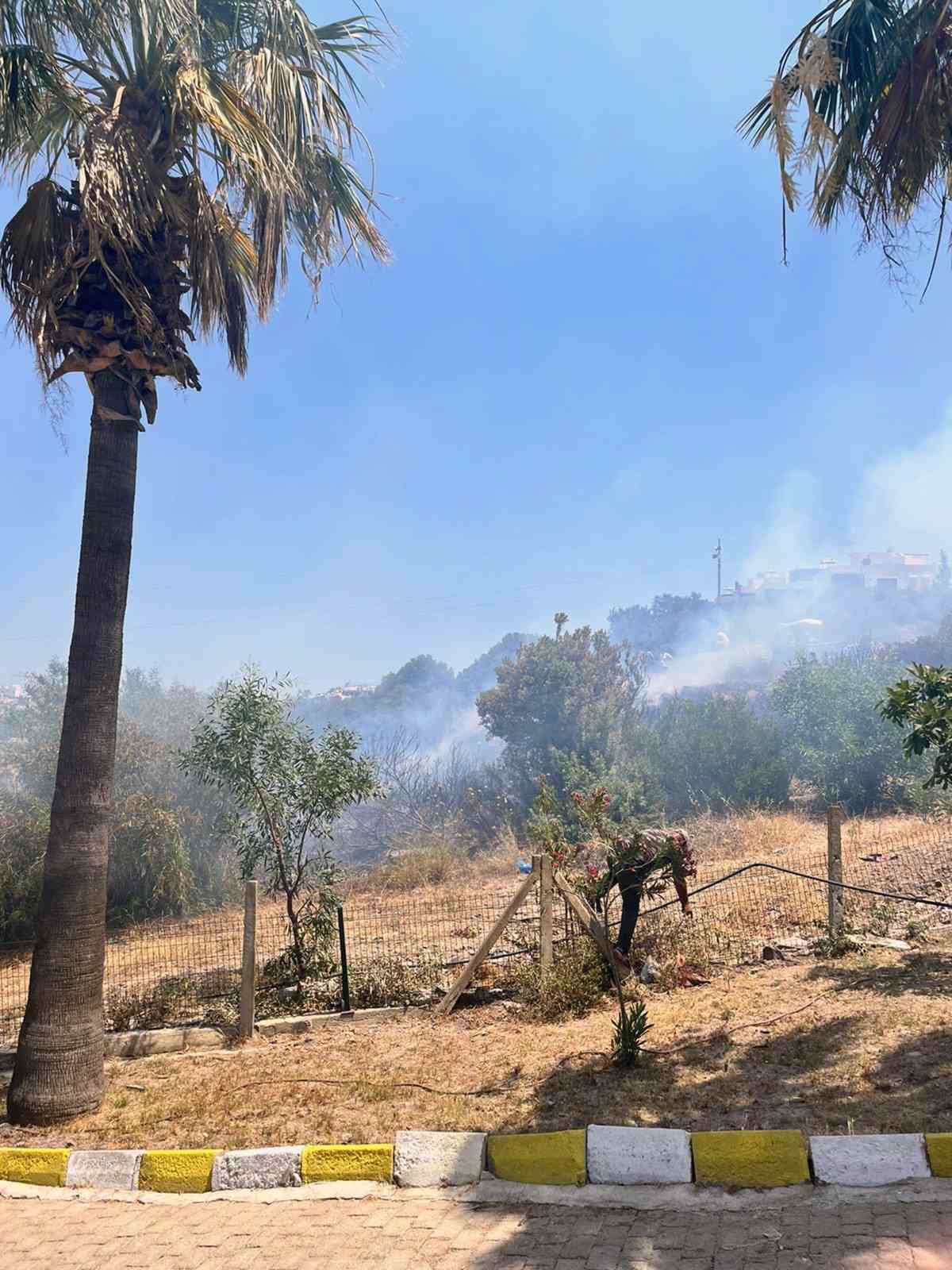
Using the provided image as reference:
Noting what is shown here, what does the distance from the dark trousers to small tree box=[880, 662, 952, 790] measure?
259 centimetres

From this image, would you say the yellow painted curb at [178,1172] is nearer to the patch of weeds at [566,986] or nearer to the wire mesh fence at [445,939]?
the wire mesh fence at [445,939]

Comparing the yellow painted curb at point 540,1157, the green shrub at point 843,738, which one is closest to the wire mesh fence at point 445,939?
the yellow painted curb at point 540,1157

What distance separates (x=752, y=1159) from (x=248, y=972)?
4.58 meters

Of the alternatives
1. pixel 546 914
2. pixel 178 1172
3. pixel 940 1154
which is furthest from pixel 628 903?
pixel 178 1172

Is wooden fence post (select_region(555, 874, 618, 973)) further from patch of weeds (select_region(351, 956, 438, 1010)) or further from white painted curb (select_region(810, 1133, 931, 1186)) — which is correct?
white painted curb (select_region(810, 1133, 931, 1186))

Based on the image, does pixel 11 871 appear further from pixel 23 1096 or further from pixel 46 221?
pixel 46 221

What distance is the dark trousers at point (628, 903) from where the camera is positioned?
7996mm

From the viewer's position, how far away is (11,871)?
47.1 feet

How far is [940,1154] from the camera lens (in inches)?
170

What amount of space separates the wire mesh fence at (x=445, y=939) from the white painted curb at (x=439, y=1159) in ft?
10.5

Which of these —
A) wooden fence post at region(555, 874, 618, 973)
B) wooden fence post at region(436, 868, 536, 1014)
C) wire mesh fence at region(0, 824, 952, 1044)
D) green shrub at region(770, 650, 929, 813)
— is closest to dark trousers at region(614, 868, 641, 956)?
wire mesh fence at region(0, 824, 952, 1044)

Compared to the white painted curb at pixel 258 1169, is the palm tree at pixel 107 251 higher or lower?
higher

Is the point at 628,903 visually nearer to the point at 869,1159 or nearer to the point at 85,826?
the point at 869,1159

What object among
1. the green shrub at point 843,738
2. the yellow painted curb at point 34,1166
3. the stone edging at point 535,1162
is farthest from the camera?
the green shrub at point 843,738
